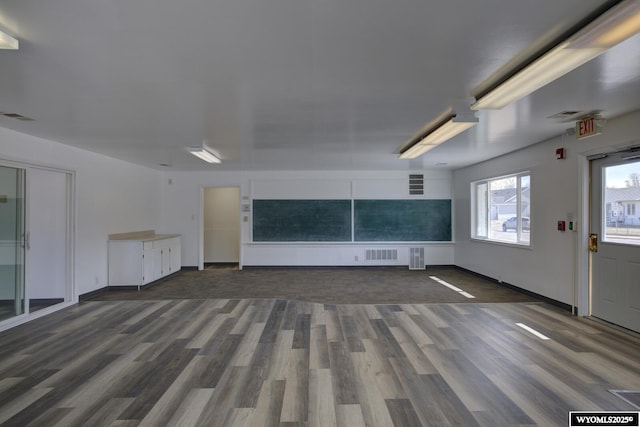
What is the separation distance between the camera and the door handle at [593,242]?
423 cm

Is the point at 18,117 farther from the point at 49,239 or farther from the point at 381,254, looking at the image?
the point at 381,254

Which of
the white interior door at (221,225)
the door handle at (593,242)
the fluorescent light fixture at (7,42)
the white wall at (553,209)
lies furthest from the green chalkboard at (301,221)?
the fluorescent light fixture at (7,42)

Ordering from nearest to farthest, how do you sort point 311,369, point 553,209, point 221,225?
point 311,369, point 553,209, point 221,225

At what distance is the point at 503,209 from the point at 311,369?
206 inches

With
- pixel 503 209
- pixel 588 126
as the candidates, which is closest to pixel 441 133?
pixel 588 126

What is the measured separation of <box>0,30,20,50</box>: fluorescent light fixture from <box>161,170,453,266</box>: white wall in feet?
20.7

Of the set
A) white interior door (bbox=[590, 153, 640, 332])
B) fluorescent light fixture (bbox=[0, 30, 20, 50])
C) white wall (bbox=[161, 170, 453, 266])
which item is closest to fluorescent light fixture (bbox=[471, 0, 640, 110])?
white interior door (bbox=[590, 153, 640, 332])

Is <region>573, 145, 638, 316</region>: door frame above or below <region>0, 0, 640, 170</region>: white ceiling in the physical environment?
below

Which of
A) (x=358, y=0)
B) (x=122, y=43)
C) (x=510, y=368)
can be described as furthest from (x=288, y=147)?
(x=510, y=368)

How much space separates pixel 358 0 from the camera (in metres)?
1.71

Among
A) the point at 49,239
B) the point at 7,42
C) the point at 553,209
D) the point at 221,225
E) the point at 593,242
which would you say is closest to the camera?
the point at 7,42

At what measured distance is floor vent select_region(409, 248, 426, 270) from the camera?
326 inches

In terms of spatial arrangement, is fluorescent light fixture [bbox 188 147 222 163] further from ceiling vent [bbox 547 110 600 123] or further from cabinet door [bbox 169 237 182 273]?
ceiling vent [bbox 547 110 600 123]

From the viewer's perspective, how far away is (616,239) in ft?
13.2
